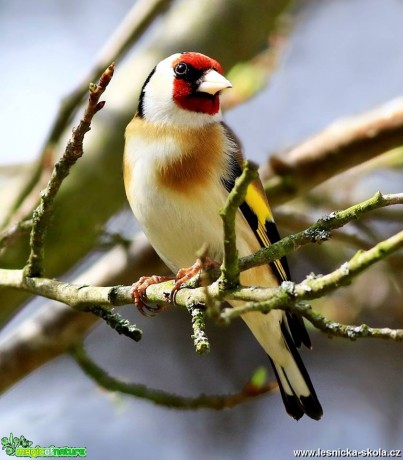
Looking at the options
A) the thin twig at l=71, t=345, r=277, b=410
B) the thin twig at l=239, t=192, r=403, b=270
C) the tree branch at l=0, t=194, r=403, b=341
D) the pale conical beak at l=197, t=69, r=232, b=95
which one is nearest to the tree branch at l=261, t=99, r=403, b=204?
the pale conical beak at l=197, t=69, r=232, b=95

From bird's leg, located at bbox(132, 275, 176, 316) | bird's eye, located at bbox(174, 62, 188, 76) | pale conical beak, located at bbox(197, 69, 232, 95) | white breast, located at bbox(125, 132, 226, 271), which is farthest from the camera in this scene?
bird's eye, located at bbox(174, 62, 188, 76)

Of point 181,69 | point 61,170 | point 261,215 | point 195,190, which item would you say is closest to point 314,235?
point 61,170

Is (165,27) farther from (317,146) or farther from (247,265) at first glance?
(247,265)

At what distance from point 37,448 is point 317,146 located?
211 centimetres

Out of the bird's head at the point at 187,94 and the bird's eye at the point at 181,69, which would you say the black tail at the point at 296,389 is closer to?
the bird's head at the point at 187,94

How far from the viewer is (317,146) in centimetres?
423

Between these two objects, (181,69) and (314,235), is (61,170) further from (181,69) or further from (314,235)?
(181,69)

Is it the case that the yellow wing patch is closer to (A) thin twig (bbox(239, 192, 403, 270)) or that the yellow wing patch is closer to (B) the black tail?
(B) the black tail

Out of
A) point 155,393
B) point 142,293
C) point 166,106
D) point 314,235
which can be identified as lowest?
point 155,393

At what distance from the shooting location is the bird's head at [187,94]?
12.0ft

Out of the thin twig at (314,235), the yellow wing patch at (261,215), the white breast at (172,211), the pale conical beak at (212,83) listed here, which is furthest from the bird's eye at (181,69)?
the thin twig at (314,235)

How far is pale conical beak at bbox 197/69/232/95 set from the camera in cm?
361

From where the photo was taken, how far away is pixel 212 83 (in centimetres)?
366

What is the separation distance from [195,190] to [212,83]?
0.64 m
